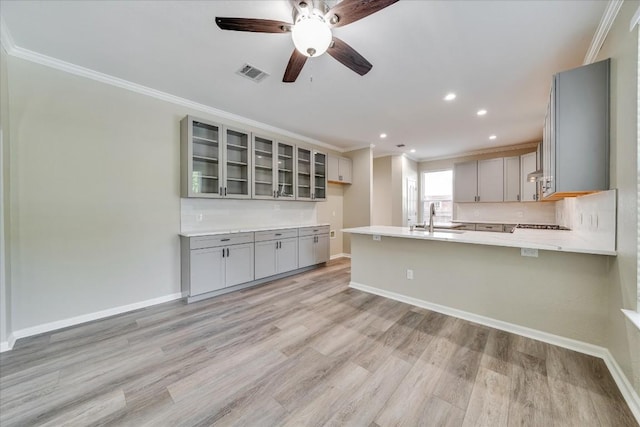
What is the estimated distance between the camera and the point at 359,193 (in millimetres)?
5934

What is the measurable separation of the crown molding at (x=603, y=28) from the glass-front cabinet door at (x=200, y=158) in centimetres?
410

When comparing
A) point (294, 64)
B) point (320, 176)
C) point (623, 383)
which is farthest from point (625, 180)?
point (320, 176)

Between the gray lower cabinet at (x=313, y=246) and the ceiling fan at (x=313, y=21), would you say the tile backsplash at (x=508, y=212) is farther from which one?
the ceiling fan at (x=313, y=21)

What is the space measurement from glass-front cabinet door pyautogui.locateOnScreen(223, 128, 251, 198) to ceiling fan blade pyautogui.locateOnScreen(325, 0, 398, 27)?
2581 millimetres

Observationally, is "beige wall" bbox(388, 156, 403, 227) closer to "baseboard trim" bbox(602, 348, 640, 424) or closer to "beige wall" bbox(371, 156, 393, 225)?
"beige wall" bbox(371, 156, 393, 225)

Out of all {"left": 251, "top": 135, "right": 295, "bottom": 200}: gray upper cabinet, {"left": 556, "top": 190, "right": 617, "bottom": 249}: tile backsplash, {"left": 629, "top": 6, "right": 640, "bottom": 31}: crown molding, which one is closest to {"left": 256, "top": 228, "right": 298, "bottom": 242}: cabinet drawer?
{"left": 251, "top": 135, "right": 295, "bottom": 200}: gray upper cabinet

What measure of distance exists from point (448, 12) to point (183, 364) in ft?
11.7

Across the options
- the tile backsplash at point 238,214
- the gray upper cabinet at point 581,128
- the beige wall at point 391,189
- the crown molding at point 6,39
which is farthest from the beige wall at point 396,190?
the crown molding at point 6,39

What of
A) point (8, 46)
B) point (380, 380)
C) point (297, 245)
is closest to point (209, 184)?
point (297, 245)

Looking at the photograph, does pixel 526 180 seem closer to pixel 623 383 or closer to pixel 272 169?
pixel 623 383

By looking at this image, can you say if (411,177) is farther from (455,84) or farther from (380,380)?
(380,380)

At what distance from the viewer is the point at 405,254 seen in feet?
10.8

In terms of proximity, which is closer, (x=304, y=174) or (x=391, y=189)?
(x=304, y=174)

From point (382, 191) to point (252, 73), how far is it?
493cm
